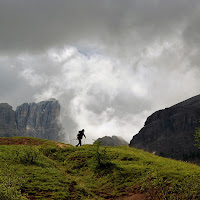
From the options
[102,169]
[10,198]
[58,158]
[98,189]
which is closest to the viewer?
[10,198]

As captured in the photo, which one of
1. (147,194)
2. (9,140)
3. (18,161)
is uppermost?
(9,140)

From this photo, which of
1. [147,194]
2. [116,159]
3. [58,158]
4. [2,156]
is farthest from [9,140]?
[147,194]

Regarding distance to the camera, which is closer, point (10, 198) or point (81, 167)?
point (10, 198)

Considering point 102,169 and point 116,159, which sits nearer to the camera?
point 102,169

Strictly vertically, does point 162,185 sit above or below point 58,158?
below

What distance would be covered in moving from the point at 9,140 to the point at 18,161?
18.4 meters

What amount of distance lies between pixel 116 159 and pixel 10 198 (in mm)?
19596

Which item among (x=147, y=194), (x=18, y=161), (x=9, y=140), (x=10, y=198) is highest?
(x=9, y=140)

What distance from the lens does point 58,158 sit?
33188mm

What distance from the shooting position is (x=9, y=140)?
135 ft

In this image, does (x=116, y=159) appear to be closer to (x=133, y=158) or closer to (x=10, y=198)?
(x=133, y=158)

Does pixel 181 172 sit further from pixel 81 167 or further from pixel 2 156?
pixel 2 156

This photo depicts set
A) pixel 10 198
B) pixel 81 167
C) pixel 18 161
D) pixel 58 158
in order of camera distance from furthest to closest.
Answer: pixel 58 158, pixel 81 167, pixel 18 161, pixel 10 198

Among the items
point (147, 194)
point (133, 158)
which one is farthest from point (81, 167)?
point (147, 194)
